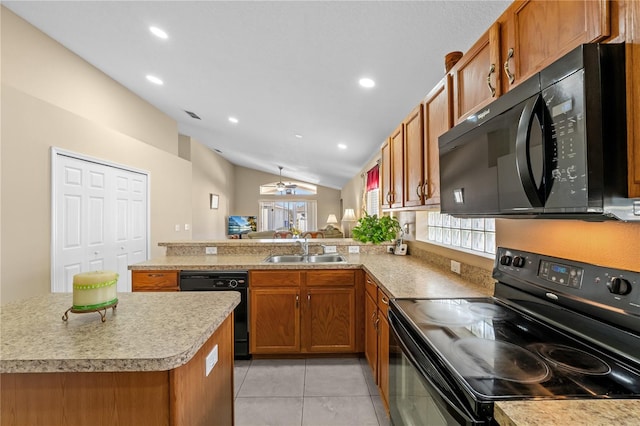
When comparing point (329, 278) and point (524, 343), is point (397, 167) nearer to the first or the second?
point (329, 278)

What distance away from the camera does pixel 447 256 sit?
2275 mm

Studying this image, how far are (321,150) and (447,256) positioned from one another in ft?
12.5

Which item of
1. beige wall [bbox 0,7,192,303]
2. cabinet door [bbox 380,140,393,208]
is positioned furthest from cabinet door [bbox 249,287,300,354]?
beige wall [bbox 0,7,192,303]

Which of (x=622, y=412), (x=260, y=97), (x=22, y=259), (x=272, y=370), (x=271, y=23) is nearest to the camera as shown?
(x=622, y=412)

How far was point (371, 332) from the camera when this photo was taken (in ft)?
7.32

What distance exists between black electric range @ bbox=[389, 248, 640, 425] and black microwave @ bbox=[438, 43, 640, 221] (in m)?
0.33

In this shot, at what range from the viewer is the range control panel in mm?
856

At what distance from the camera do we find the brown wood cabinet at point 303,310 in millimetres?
2574

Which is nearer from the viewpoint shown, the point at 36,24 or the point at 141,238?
the point at 36,24

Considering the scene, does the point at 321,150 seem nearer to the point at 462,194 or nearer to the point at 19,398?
the point at 462,194

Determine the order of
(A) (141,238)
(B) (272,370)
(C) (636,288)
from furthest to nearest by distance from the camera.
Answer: (A) (141,238), (B) (272,370), (C) (636,288)

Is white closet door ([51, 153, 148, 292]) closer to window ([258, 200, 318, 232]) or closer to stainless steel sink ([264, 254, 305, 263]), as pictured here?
stainless steel sink ([264, 254, 305, 263])

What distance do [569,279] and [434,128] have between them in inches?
40.3

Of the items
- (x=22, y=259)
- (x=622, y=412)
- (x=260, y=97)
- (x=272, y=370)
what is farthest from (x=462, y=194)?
(x=22, y=259)
